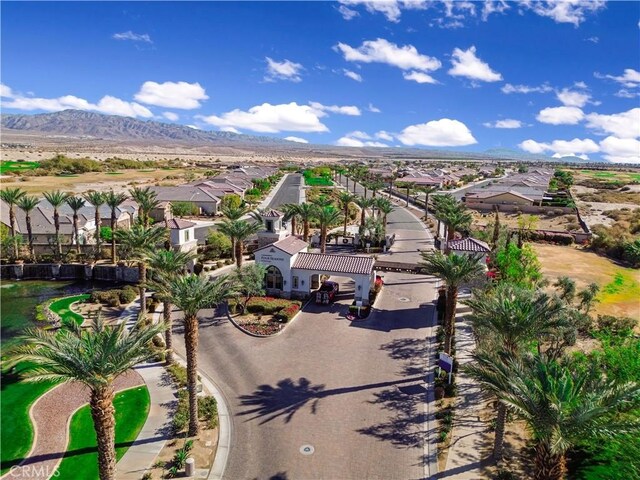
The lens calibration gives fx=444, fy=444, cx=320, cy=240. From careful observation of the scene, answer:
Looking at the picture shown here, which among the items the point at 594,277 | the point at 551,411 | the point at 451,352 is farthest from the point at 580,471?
the point at 594,277

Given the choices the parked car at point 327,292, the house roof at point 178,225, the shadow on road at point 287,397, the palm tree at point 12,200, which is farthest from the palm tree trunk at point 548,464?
the palm tree at point 12,200

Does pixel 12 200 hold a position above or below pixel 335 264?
above

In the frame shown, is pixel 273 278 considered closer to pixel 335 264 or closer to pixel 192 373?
pixel 335 264

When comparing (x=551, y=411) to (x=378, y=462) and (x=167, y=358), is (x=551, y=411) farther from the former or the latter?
(x=167, y=358)

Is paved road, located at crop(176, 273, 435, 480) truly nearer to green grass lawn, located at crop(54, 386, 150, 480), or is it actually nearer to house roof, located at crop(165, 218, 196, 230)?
green grass lawn, located at crop(54, 386, 150, 480)

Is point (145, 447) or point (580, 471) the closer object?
point (580, 471)

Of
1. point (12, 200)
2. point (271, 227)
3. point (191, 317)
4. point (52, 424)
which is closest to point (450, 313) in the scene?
point (191, 317)

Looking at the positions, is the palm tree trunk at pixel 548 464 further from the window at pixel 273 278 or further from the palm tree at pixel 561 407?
the window at pixel 273 278
